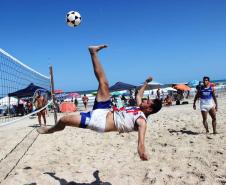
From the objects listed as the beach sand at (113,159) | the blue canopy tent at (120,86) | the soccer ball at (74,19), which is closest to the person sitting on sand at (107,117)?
the beach sand at (113,159)

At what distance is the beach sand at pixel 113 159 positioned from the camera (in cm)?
505

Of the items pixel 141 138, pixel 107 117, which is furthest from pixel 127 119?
pixel 141 138

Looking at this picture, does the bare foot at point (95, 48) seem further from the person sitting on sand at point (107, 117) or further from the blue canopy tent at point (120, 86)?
the blue canopy tent at point (120, 86)

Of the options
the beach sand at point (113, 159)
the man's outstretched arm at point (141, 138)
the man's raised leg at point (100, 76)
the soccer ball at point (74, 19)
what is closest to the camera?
the man's outstretched arm at point (141, 138)

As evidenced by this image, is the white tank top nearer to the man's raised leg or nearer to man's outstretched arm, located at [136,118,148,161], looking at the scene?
man's outstretched arm, located at [136,118,148,161]

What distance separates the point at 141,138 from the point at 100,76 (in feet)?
3.63

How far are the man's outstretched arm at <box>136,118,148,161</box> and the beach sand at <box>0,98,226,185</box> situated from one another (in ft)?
3.54

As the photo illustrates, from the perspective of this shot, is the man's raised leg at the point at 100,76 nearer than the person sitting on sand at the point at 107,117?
No

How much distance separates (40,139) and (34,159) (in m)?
2.23

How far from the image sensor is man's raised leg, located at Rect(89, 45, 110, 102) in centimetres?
452

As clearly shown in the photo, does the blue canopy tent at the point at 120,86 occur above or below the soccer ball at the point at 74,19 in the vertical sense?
below

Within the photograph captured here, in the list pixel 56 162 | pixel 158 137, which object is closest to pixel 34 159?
pixel 56 162

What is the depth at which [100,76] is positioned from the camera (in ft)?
15.2

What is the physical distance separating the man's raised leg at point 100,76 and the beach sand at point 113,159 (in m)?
1.33
